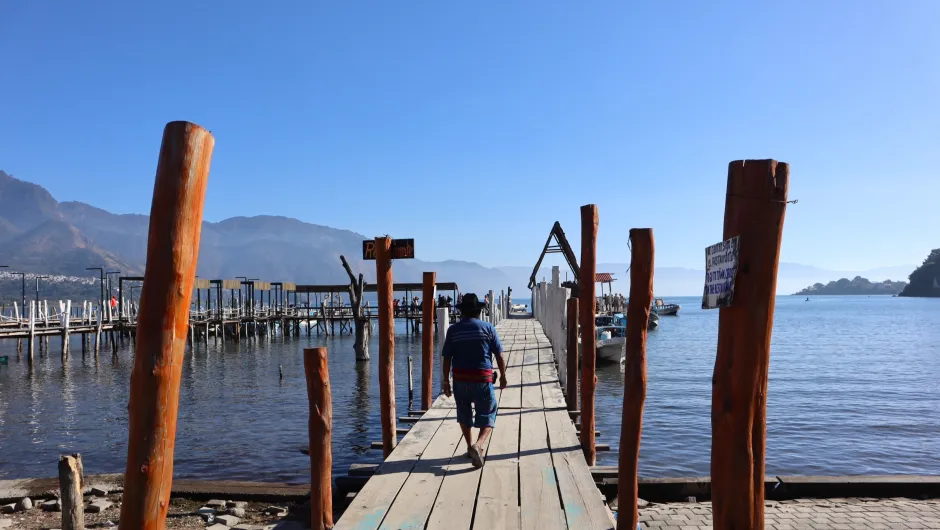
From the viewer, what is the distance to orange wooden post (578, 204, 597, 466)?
316 inches

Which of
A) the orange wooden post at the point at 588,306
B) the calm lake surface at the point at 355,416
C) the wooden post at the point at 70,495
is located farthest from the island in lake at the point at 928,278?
the wooden post at the point at 70,495

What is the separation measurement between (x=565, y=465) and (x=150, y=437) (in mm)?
4026

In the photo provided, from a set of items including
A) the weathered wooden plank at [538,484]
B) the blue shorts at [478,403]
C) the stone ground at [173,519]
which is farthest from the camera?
the stone ground at [173,519]

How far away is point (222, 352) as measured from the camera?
38.2 meters

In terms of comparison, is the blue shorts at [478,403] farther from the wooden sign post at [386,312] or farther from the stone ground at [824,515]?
the stone ground at [824,515]

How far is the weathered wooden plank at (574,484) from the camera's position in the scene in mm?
4949

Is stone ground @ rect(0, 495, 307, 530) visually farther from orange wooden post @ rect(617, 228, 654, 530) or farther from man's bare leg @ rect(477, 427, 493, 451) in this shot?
orange wooden post @ rect(617, 228, 654, 530)

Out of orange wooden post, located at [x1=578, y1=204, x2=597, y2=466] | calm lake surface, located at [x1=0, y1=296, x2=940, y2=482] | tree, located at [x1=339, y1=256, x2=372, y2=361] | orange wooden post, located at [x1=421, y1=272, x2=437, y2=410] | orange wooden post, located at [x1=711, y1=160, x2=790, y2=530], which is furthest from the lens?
tree, located at [x1=339, y1=256, x2=372, y2=361]

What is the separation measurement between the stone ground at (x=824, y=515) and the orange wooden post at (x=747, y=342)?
466 centimetres

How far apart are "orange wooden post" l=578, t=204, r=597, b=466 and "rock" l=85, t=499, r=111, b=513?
21.1 feet

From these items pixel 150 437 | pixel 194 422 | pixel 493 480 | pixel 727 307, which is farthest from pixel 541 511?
pixel 194 422

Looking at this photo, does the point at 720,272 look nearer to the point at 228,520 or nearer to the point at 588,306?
the point at 588,306

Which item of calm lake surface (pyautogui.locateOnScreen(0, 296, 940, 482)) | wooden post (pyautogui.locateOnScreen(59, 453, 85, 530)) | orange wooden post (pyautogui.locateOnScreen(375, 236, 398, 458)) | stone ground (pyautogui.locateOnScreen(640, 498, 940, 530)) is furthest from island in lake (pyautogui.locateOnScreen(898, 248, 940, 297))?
wooden post (pyautogui.locateOnScreen(59, 453, 85, 530))

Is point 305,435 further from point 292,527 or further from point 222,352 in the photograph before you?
point 222,352
